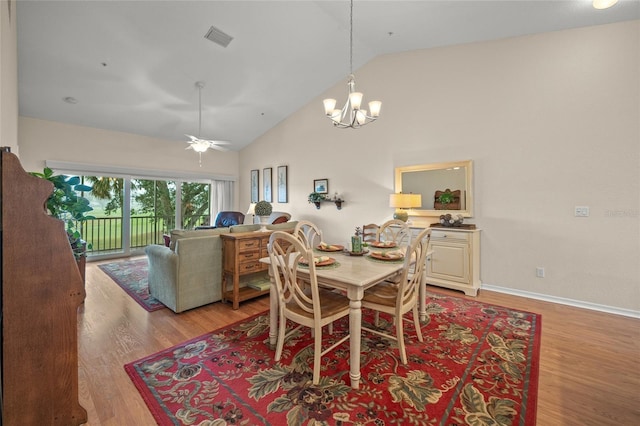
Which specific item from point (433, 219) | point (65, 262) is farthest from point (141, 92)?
point (433, 219)

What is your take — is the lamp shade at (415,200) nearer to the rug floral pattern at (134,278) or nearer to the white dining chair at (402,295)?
the white dining chair at (402,295)

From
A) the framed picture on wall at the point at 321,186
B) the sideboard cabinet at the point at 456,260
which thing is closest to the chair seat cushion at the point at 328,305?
the sideboard cabinet at the point at 456,260

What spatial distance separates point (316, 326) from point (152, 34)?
423cm

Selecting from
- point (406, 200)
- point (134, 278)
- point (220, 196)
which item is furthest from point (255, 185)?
point (406, 200)

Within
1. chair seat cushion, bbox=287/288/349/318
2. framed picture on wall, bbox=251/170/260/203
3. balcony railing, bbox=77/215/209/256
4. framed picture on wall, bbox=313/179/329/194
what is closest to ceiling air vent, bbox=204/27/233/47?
framed picture on wall, bbox=313/179/329/194

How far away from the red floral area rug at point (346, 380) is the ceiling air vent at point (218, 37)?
12.5 feet

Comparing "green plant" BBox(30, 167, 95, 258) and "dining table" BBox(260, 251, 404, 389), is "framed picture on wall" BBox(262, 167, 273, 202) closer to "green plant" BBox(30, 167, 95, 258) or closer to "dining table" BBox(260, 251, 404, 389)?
"green plant" BBox(30, 167, 95, 258)

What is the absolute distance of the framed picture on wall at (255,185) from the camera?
7246mm

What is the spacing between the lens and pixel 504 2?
2.91 metres

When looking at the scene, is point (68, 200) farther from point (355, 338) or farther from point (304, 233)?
point (355, 338)

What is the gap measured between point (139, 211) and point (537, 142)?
24.9 feet

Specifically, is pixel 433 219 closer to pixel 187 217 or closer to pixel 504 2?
pixel 504 2

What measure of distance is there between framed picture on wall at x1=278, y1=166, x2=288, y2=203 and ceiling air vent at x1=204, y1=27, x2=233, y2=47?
9.76 ft

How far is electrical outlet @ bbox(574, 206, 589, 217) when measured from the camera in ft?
10.4
